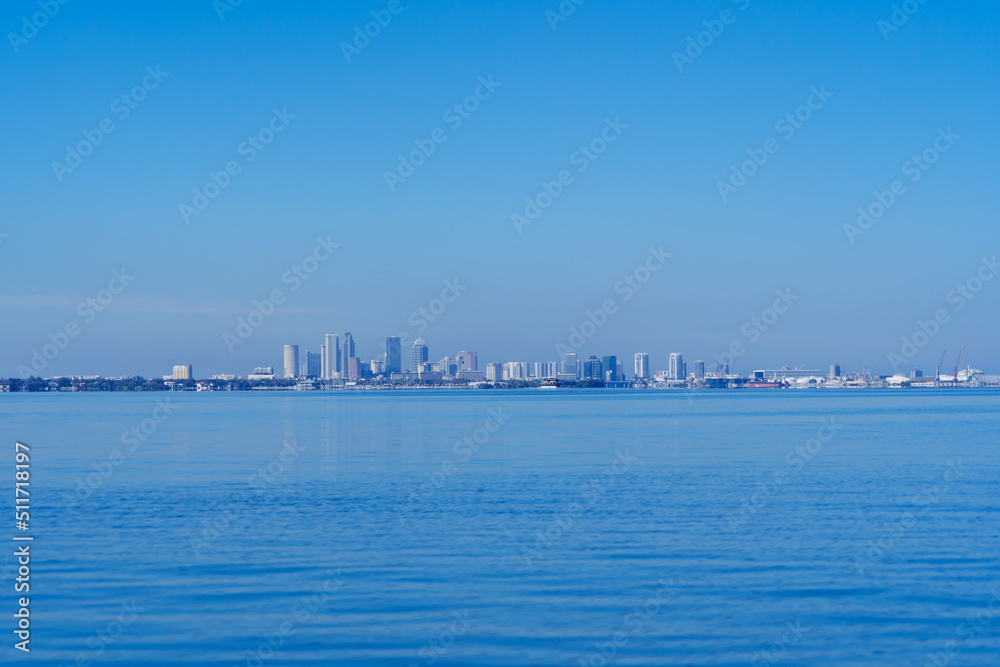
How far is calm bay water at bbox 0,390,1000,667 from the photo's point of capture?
12.1 metres

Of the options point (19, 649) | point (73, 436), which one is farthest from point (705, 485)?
point (73, 436)

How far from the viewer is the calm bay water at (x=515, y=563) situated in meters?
12.1

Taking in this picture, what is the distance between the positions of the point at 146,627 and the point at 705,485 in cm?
1711

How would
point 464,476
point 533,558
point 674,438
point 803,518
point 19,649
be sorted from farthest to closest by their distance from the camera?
point 674,438
point 464,476
point 803,518
point 533,558
point 19,649

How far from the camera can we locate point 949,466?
31109 millimetres

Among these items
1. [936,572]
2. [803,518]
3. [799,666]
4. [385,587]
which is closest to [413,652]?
[385,587]

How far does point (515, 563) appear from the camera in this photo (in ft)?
53.2

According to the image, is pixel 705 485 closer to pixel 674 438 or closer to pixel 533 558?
pixel 533 558

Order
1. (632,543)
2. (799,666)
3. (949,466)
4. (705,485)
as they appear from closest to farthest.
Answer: (799,666) → (632,543) → (705,485) → (949,466)

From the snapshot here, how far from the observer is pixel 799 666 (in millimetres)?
11219

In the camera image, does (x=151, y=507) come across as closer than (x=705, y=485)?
Yes

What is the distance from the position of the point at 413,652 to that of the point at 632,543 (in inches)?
279

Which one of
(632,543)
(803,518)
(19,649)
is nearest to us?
(19,649)

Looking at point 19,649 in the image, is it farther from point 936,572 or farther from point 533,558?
point 936,572
